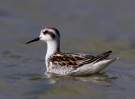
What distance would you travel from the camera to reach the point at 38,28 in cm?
2211

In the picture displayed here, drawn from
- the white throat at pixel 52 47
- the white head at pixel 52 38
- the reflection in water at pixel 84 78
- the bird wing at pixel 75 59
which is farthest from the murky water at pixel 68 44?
the white head at pixel 52 38

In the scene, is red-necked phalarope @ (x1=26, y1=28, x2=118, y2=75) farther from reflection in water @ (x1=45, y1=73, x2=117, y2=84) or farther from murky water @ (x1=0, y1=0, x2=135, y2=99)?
murky water @ (x1=0, y1=0, x2=135, y2=99)

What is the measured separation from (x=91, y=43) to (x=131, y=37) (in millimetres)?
1534

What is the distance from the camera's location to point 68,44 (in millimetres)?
20344

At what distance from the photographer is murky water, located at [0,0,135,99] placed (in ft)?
45.7

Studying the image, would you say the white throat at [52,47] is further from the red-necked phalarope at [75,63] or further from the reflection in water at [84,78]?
the reflection in water at [84,78]

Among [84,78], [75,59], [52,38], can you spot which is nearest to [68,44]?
[52,38]

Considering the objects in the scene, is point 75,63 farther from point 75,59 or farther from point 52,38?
point 52,38

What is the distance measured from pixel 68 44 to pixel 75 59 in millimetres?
5308

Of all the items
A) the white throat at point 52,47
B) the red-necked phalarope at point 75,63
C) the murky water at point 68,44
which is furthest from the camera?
the white throat at point 52,47

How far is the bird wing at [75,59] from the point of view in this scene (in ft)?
48.5

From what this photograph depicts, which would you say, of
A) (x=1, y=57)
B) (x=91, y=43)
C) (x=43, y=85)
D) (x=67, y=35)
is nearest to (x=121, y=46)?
(x=91, y=43)

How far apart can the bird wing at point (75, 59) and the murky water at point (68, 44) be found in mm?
377

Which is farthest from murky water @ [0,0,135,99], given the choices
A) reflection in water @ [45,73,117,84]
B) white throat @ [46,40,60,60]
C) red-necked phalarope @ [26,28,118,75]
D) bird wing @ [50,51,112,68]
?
white throat @ [46,40,60,60]
